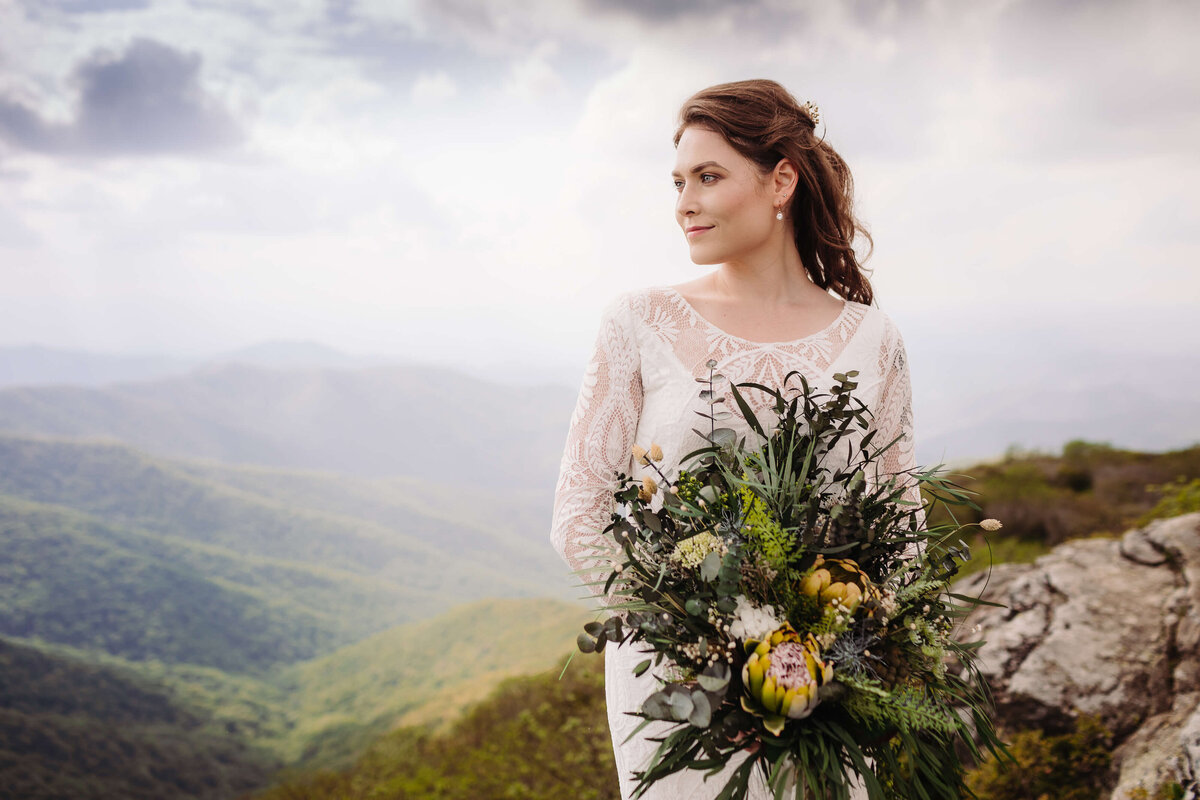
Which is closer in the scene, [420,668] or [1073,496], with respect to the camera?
[1073,496]

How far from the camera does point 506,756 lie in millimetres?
4320

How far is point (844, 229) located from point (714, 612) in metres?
1.41

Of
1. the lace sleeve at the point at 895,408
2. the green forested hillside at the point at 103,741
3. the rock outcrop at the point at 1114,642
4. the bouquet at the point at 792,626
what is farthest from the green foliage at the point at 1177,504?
the green forested hillside at the point at 103,741

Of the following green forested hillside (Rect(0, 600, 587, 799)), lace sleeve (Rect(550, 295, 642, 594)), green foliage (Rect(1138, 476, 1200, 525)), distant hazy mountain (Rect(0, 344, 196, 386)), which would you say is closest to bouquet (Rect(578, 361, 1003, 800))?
lace sleeve (Rect(550, 295, 642, 594))

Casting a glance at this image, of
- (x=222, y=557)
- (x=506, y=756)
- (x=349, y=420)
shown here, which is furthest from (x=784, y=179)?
(x=349, y=420)

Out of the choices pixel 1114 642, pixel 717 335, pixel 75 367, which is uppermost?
pixel 75 367

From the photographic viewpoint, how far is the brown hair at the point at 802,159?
5.64 ft

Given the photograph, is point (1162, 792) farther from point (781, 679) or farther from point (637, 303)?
point (637, 303)

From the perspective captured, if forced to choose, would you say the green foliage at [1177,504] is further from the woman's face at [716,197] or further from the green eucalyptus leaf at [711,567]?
the green eucalyptus leaf at [711,567]

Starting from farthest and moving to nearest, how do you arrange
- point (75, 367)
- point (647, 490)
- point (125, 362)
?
point (125, 362), point (75, 367), point (647, 490)

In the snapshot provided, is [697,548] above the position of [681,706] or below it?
above

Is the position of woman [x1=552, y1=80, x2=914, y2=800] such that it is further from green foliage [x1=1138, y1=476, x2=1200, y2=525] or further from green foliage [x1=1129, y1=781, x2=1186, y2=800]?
green foliage [x1=1138, y1=476, x2=1200, y2=525]

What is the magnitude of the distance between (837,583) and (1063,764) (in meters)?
2.76

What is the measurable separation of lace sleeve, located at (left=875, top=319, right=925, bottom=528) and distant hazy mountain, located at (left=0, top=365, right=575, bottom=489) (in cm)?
984
